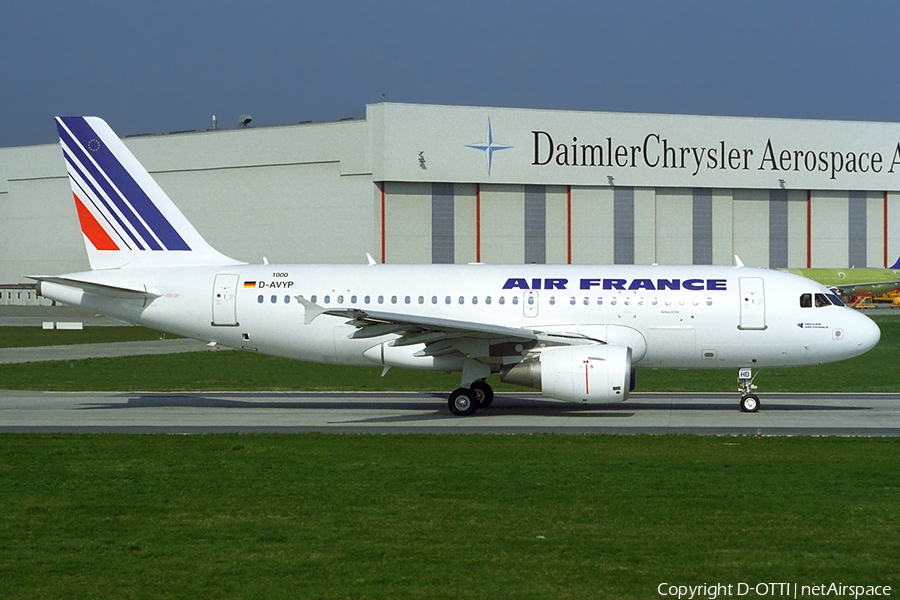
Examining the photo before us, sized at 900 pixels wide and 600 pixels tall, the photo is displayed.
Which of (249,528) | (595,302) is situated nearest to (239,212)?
(595,302)

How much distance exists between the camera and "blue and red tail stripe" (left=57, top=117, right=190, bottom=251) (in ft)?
93.7

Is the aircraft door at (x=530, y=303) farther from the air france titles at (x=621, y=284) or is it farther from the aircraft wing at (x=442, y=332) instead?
the aircraft wing at (x=442, y=332)

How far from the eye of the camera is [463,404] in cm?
2608

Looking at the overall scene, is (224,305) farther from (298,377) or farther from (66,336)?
(66,336)

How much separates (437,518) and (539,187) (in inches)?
2464

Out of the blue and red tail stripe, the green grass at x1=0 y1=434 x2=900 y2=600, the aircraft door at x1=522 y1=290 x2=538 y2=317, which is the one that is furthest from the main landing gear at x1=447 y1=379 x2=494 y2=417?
the blue and red tail stripe

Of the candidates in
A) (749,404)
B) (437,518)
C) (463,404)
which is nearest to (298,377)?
(463,404)

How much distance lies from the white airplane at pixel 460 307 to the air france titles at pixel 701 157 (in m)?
47.4

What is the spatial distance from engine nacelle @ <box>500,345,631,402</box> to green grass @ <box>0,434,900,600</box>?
4298 mm

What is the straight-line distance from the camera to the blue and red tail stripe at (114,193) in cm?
2855

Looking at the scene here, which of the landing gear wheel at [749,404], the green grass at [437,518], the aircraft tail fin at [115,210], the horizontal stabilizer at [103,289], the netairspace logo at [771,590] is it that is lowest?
the netairspace logo at [771,590]

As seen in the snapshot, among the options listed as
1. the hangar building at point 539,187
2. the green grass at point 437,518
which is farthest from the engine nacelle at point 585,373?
the hangar building at point 539,187

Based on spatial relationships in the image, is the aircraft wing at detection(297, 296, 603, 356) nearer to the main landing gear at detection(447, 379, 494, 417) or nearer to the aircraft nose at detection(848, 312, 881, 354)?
the main landing gear at detection(447, 379, 494, 417)

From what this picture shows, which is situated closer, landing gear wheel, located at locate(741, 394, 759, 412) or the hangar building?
landing gear wheel, located at locate(741, 394, 759, 412)
